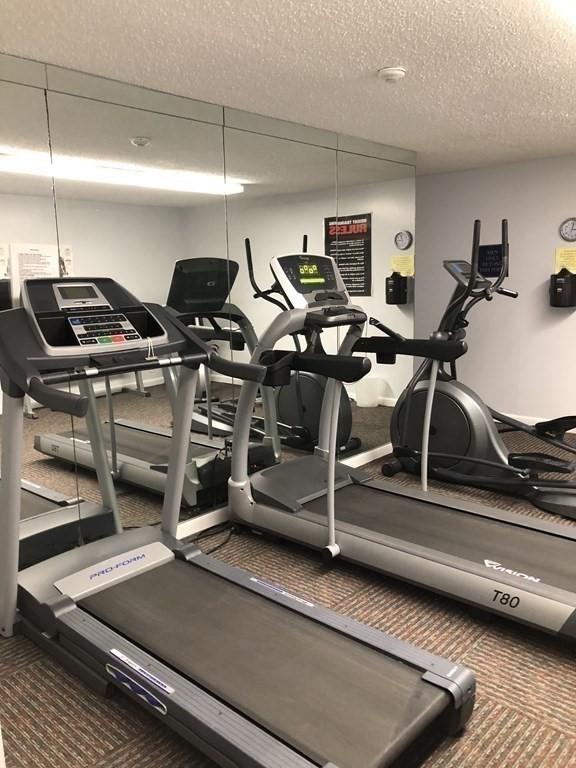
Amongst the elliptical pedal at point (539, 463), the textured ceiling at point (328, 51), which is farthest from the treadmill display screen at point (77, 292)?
the elliptical pedal at point (539, 463)

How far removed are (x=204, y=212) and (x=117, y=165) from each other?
1.76 feet

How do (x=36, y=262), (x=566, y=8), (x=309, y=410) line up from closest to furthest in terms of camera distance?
(x=566, y=8) < (x=36, y=262) < (x=309, y=410)

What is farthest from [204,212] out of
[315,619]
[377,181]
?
[315,619]

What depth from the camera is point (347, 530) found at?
309cm

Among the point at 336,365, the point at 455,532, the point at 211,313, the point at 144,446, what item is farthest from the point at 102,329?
the point at 455,532

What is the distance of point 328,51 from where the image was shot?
252 cm

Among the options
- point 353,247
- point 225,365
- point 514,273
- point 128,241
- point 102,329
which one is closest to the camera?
point 102,329

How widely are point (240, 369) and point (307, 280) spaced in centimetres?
95

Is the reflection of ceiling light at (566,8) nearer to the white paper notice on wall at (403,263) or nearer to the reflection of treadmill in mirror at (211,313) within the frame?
the reflection of treadmill in mirror at (211,313)

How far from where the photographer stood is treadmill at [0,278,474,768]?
1783 millimetres

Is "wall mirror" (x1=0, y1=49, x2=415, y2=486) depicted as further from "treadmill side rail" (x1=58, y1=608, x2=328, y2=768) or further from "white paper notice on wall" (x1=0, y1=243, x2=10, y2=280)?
"treadmill side rail" (x1=58, y1=608, x2=328, y2=768)

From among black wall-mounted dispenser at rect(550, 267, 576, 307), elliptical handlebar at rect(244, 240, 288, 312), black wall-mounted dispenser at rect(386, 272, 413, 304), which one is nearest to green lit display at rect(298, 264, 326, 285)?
elliptical handlebar at rect(244, 240, 288, 312)

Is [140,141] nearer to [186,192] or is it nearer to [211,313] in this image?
[186,192]

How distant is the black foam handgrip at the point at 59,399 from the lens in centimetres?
190
